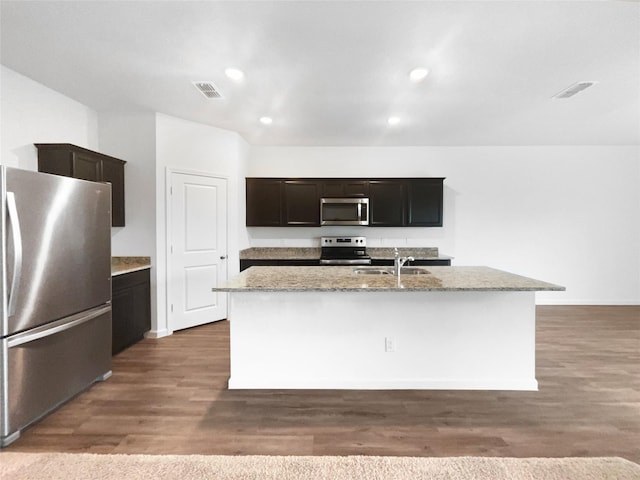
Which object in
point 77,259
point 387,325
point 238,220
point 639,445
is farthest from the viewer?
point 238,220

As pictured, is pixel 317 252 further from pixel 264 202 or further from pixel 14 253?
pixel 14 253

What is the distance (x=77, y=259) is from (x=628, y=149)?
7.95m

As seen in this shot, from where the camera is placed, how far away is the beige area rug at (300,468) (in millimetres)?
1732

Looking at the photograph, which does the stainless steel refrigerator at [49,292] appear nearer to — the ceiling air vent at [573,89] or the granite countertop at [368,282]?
the granite countertop at [368,282]

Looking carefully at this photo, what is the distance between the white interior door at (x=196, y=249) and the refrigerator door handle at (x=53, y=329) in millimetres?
1397

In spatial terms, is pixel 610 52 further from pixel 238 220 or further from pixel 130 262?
pixel 130 262

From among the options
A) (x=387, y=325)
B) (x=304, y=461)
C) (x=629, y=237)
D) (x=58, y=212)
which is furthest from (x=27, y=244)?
(x=629, y=237)

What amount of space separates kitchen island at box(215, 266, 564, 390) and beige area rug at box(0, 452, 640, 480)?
84 centimetres

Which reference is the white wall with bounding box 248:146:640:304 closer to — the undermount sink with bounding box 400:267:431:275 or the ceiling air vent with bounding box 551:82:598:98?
the ceiling air vent with bounding box 551:82:598:98

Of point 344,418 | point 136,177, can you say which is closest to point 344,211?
point 136,177

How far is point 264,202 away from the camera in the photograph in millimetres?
5262

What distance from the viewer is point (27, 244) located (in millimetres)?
2109

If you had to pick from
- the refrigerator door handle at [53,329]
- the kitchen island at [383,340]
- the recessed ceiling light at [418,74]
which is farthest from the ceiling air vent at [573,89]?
the refrigerator door handle at [53,329]

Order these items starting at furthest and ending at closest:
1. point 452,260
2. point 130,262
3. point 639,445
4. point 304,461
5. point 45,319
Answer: point 452,260 < point 130,262 < point 45,319 < point 639,445 < point 304,461
